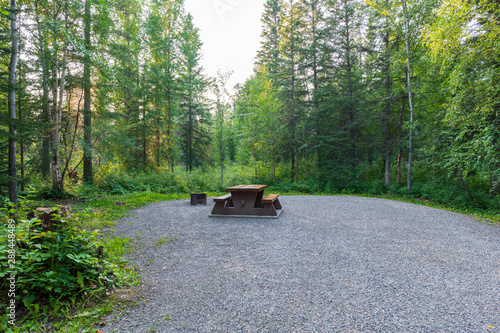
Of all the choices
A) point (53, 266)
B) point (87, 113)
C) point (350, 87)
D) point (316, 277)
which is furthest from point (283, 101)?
point (53, 266)

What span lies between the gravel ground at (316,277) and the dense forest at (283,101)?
10.2ft

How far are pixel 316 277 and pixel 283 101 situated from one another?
468 inches

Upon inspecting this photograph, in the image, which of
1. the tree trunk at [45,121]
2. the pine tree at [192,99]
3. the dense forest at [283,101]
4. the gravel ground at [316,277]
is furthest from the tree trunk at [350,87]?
the tree trunk at [45,121]

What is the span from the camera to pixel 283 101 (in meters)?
13.5

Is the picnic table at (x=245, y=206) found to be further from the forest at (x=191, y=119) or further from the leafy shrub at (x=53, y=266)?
the leafy shrub at (x=53, y=266)

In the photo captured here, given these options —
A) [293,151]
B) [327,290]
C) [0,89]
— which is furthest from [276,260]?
[293,151]

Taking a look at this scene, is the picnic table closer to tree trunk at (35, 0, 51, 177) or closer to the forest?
the forest

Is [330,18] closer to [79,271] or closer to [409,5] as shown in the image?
[409,5]

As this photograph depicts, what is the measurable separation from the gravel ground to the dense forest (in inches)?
123

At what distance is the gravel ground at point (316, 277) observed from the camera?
2.06 meters

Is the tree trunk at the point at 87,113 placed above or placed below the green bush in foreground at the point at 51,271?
above

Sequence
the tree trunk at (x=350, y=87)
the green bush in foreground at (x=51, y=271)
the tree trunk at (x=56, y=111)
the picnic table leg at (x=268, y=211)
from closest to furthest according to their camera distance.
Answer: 1. the green bush in foreground at (x=51, y=271)
2. the picnic table leg at (x=268, y=211)
3. the tree trunk at (x=56, y=111)
4. the tree trunk at (x=350, y=87)

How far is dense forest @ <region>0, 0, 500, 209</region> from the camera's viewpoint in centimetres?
613

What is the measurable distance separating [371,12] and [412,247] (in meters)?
11.3
